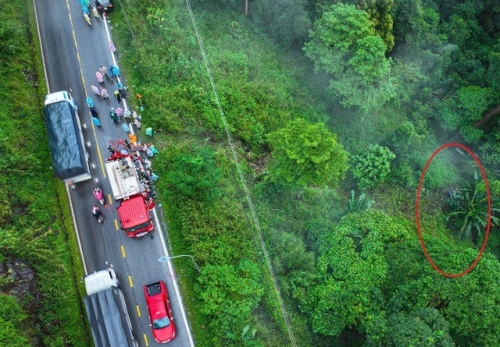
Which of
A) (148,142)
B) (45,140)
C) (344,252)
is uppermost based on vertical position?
(45,140)

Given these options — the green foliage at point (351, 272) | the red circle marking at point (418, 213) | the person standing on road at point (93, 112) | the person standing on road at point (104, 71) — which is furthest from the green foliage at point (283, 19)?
the person standing on road at point (93, 112)

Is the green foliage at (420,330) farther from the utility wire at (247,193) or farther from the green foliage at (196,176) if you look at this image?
the green foliage at (196,176)

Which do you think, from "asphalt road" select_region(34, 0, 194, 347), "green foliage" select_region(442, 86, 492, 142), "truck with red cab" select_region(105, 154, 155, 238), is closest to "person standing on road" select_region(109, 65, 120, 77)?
"asphalt road" select_region(34, 0, 194, 347)

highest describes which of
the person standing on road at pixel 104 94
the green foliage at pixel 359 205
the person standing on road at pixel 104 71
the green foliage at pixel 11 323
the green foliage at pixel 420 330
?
the person standing on road at pixel 104 71

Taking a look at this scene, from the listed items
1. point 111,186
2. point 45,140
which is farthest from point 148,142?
point 45,140

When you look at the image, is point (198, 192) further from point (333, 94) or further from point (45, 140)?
point (333, 94)
